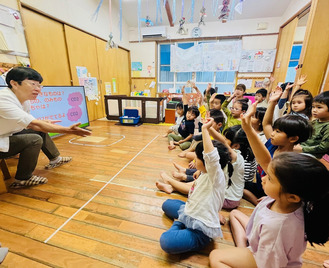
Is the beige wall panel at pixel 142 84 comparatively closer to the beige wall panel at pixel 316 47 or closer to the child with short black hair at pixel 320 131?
the beige wall panel at pixel 316 47

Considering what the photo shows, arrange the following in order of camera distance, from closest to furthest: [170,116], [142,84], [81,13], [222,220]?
1. [222,220]
2. [81,13]
3. [170,116]
4. [142,84]

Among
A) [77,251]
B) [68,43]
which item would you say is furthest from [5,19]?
[77,251]

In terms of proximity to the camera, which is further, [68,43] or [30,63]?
[68,43]

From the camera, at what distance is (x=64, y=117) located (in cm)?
290

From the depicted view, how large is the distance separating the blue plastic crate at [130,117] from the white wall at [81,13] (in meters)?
2.13

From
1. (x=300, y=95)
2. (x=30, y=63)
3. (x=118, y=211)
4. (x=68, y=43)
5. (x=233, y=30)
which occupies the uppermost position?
(x=233, y=30)

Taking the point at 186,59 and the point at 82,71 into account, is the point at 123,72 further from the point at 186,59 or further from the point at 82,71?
the point at 186,59

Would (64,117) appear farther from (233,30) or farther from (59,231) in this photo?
(233,30)

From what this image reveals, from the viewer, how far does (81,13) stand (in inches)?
144

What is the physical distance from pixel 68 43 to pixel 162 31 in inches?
113

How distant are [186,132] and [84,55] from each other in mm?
3152

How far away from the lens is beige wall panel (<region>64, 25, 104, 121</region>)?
11.5ft

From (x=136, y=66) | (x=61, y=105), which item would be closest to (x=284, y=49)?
(x=136, y=66)

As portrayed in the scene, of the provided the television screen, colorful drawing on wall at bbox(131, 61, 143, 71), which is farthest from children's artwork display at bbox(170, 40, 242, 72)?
the television screen
